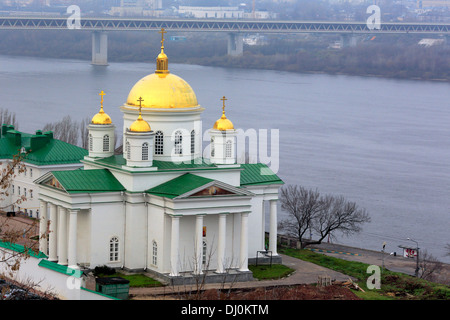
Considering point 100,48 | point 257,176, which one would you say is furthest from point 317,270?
point 100,48

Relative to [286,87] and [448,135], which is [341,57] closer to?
[286,87]

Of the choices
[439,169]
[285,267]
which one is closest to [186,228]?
[285,267]

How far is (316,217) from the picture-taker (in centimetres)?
2969

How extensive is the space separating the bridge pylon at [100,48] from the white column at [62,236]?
6767 cm

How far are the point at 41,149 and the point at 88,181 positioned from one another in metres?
8.25

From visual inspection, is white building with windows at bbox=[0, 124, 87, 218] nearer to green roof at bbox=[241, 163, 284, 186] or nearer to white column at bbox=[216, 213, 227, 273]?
green roof at bbox=[241, 163, 284, 186]

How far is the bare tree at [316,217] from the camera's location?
1144 inches

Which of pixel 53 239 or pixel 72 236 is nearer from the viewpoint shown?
pixel 72 236

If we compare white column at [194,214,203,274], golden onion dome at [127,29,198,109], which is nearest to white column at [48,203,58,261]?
golden onion dome at [127,29,198,109]

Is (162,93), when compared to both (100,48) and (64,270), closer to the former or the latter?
(64,270)

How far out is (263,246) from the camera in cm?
2422

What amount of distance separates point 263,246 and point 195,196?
309 cm

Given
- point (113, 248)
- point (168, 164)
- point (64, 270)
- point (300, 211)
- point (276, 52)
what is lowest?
point (64, 270)

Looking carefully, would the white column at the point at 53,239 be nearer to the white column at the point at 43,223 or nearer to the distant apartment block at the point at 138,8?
the white column at the point at 43,223
